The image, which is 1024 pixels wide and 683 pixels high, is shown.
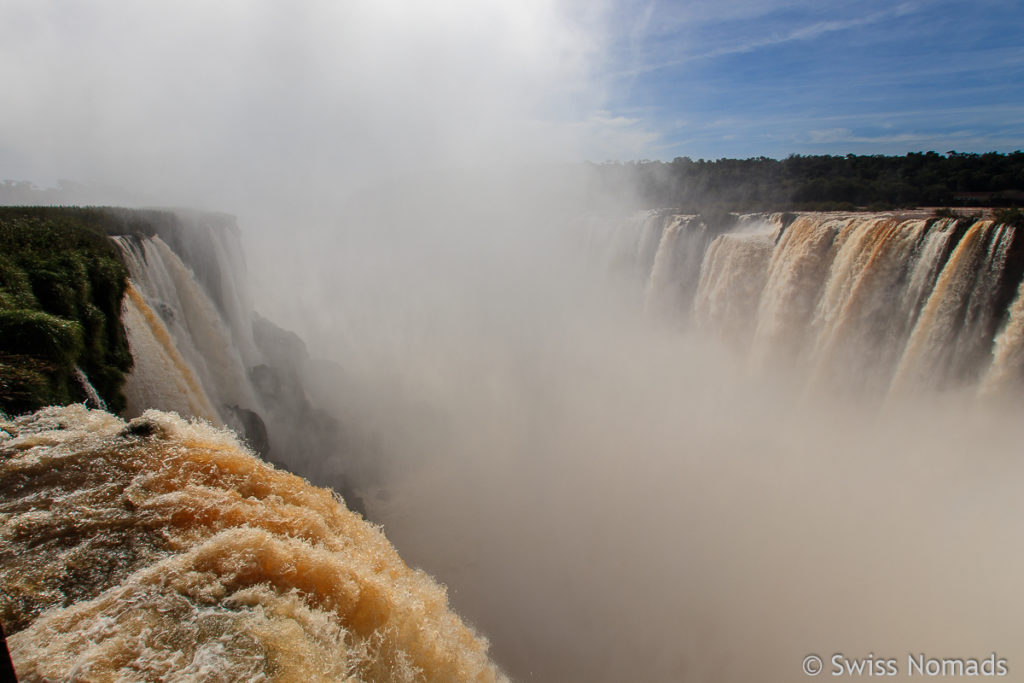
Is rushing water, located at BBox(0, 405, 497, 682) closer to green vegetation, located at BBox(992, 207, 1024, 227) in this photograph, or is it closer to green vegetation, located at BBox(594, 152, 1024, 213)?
green vegetation, located at BBox(992, 207, 1024, 227)

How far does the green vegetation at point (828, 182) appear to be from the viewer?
19797 mm

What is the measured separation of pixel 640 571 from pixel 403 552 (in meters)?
4.67

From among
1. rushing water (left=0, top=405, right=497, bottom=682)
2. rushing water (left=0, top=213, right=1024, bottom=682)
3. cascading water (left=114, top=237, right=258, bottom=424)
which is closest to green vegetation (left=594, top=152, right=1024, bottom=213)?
rushing water (left=0, top=213, right=1024, bottom=682)

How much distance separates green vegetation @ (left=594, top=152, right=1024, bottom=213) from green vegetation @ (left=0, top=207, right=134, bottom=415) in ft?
67.2

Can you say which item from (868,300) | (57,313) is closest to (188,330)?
(57,313)

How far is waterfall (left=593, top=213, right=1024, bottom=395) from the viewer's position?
811 centimetres

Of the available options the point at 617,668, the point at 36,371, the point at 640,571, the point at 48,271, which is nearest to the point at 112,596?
the point at 36,371

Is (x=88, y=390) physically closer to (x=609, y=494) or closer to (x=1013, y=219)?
(x=609, y=494)

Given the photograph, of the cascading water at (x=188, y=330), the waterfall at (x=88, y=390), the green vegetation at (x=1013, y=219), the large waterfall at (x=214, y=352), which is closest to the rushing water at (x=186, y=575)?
the waterfall at (x=88, y=390)

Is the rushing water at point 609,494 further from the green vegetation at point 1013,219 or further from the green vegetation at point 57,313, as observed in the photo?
the green vegetation at point 57,313

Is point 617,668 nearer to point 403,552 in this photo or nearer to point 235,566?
point 403,552

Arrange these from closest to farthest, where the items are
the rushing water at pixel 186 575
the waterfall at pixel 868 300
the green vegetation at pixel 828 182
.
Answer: the rushing water at pixel 186 575 < the waterfall at pixel 868 300 < the green vegetation at pixel 828 182

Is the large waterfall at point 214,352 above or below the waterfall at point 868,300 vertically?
below

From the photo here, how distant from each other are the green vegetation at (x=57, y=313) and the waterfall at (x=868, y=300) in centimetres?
1301
